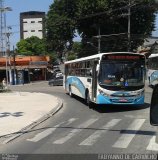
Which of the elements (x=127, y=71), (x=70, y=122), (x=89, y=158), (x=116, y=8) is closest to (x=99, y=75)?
(x=127, y=71)

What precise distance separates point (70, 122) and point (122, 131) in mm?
3838

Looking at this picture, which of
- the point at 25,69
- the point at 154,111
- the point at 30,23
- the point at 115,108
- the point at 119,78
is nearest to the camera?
the point at 154,111

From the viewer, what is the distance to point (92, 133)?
48.5 feet

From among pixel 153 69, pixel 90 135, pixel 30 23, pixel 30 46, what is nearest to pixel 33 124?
pixel 90 135

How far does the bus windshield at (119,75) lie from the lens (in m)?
21.5

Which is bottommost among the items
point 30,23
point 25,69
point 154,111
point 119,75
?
point 25,69

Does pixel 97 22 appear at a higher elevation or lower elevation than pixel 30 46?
higher

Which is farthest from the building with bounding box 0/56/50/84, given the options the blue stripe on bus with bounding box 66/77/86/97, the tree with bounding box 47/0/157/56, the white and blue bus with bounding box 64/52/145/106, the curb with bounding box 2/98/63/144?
the white and blue bus with bounding box 64/52/145/106

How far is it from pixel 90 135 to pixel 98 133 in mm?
445

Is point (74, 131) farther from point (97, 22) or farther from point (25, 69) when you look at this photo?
point (25, 69)

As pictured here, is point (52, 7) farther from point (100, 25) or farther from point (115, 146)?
point (115, 146)

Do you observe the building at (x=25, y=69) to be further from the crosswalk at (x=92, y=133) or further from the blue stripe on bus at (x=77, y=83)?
the crosswalk at (x=92, y=133)

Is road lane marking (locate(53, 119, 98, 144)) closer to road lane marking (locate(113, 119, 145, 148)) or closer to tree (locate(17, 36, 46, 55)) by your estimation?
road lane marking (locate(113, 119, 145, 148))

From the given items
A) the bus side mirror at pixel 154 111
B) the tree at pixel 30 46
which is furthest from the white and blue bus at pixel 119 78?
the tree at pixel 30 46
